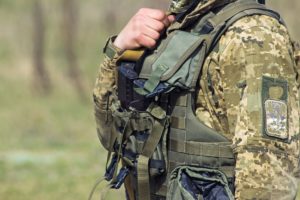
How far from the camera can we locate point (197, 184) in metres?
2.48

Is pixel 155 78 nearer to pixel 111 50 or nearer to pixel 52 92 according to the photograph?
pixel 111 50

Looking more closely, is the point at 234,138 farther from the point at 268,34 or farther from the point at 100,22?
the point at 100,22

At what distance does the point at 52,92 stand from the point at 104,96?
1775 cm

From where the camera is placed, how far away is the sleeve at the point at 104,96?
9.91 feet

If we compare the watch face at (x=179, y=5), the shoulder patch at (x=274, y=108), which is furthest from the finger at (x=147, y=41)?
the shoulder patch at (x=274, y=108)

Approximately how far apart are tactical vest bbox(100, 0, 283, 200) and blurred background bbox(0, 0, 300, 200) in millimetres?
320

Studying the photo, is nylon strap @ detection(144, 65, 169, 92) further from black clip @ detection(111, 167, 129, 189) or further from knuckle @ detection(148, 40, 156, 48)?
black clip @ detection(111, 167, 129, 189)

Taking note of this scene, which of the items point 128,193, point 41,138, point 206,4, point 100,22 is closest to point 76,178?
point 41,138

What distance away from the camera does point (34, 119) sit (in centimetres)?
1441

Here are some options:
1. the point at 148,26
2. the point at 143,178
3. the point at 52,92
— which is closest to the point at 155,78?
the point at 148,26

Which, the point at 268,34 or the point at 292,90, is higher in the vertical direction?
the point at 268,34

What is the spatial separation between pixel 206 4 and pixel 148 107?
42 cm

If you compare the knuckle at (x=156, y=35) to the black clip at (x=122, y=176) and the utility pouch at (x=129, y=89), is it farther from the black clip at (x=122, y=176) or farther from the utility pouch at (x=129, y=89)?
the black clip at (x=122, y=176)

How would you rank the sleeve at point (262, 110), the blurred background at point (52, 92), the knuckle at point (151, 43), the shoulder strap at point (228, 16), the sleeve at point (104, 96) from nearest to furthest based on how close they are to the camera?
1. the sleeve at point (262, 110)
2. the shoulder strap at point (228, 16)
3. the knuckle at point (151, 43)
4. the sleeve at point (104, 96)
5. the blurred background at point (52, 92)
